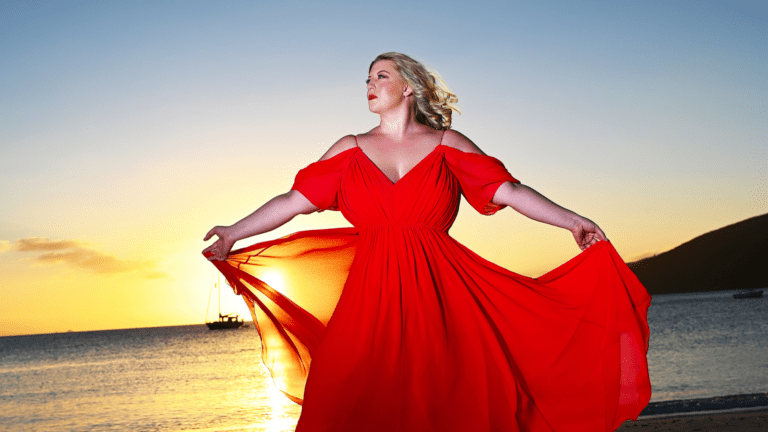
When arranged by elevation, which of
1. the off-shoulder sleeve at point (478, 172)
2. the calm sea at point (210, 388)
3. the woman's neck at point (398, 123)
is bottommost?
the calm sea at point (210, 388)

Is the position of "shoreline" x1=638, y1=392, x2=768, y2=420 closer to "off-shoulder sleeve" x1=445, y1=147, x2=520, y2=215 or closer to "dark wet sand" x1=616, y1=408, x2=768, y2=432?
"dark wet sand" x1=616, y1=408, x2=768, y2=432

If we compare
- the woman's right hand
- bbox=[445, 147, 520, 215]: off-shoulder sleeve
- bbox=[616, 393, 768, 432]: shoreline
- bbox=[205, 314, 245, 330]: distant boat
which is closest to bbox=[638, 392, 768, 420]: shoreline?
bbox=[616, 393, 768, 432]: shoreline

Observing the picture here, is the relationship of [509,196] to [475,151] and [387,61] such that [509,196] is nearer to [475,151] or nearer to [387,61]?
[475,151]

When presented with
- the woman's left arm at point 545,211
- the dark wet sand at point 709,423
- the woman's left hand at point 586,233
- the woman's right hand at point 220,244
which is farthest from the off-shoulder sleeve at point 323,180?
the dark wet sand at point 709,423

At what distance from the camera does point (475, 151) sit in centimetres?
302

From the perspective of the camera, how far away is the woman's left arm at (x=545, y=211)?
2908mm

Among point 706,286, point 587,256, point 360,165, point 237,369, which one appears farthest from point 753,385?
point 706,286

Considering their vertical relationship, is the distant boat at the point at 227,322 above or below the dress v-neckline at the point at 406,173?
below

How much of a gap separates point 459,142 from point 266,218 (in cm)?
99

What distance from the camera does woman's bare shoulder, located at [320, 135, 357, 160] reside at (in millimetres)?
3010

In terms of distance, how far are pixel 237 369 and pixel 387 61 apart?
25.2 m

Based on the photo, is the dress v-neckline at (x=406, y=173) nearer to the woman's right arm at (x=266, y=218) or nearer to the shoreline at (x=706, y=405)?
the woman's right arm at (x=266, y=218)

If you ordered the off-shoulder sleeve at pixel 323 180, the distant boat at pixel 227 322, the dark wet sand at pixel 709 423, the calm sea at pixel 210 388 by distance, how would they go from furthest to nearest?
the distant boat at pixel 227 322, the calm sea at pixel 210 388, the dark wet sand at pixel 709 423, the off-shoulder sleeve at pixel 323 180

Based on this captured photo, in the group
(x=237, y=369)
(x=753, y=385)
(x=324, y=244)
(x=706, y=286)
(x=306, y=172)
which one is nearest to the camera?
(x=306, y=172)
